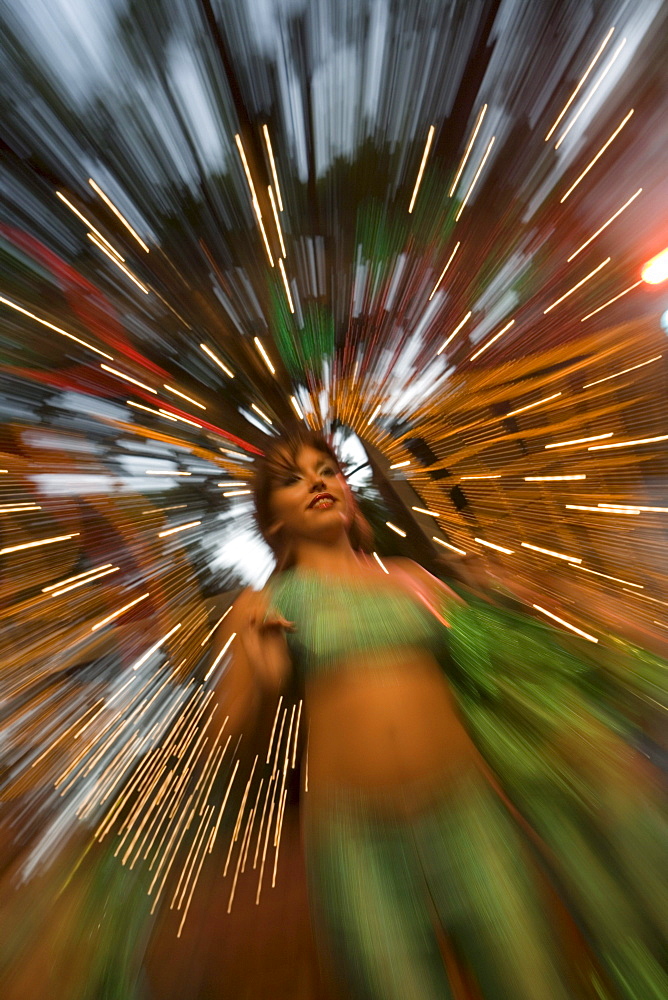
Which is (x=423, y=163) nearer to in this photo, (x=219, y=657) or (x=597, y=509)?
(x=597, y=509)

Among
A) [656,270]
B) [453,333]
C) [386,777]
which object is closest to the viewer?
[386,777]

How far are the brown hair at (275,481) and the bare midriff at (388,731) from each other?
0.19m

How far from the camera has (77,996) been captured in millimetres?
348

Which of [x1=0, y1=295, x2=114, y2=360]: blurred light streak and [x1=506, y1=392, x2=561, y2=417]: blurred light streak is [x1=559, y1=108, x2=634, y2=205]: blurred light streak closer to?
[x1=506, y1=392, x2=561, y2=417]: blurred light streak

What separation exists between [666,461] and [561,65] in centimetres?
41

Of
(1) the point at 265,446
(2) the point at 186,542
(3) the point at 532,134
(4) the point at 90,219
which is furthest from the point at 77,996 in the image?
(3) the point at 532,134

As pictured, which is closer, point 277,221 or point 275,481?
point 277,221

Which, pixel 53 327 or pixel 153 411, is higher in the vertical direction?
pixel 53 327

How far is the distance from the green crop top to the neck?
29 millimetres

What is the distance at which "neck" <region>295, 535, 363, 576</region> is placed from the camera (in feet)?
2.19

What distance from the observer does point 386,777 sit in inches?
18.2

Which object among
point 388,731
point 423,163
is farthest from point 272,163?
point 388,731

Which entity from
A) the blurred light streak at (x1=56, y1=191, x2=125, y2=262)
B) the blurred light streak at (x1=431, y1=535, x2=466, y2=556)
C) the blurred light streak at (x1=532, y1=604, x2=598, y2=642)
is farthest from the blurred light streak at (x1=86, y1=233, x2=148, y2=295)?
the blurred light streak at (x1=532, y1=604, x2=598, y2=642)

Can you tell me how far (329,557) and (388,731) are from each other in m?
0.24
